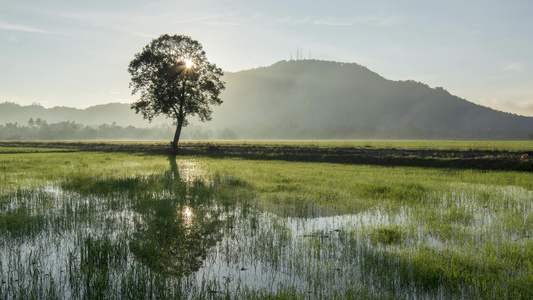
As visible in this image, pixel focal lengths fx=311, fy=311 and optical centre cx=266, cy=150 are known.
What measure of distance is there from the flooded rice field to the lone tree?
1379 inches

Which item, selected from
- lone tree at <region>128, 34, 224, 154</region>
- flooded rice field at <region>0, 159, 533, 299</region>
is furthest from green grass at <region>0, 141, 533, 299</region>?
lone tree at <region>128, 34, 224, 154</region>

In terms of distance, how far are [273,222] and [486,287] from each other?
6097 mm

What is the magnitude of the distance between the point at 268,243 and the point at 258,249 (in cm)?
47

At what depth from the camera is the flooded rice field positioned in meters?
5.74

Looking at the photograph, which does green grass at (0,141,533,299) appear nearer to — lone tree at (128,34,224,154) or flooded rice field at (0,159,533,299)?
flooded rice field at (0,159,533,299)

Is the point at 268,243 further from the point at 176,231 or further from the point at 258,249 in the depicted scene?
the point at 176,231

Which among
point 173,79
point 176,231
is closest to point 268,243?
point 176,231

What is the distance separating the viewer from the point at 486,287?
5641mm

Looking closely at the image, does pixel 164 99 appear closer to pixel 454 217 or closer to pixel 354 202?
pixel 354 202

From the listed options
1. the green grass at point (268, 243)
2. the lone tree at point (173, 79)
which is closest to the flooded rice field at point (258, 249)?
the green grass at point (268, 243)

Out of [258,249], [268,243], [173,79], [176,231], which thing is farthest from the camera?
[173,79]

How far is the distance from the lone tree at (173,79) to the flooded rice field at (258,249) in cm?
3502

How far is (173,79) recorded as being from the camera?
4638cm

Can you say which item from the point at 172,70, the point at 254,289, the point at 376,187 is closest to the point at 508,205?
the point at 376,187
